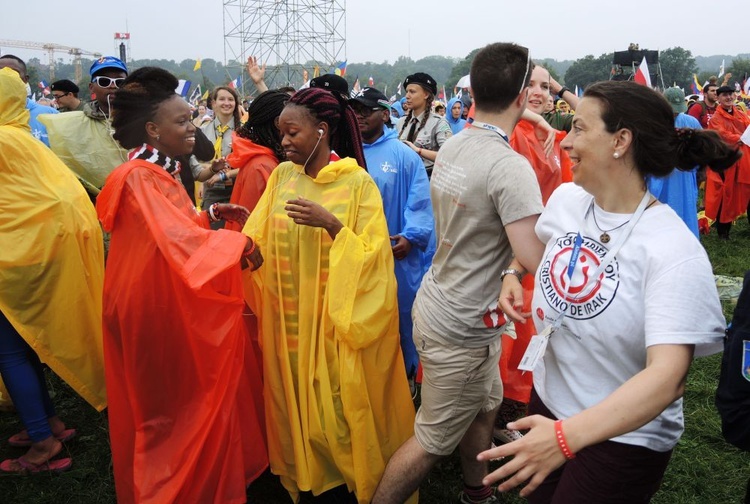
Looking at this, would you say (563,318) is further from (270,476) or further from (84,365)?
(84,365)

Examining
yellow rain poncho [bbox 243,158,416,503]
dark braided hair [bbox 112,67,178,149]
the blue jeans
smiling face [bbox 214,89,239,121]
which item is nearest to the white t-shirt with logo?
yellow rain poncho [bbox 243,158,416,503]

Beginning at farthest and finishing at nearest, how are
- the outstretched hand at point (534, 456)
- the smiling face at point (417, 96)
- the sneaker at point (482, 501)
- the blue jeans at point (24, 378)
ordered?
the smiling face at point (417, 96), the blue jeans at point (24, 378), the sneaker at point (482, 501), the outstretched hand at point (534, 456)

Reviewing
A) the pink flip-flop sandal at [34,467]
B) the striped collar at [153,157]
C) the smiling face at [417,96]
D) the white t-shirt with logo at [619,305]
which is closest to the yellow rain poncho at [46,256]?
the pink flip-flop sandal at [34,467]

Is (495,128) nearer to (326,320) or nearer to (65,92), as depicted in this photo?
(326,320)

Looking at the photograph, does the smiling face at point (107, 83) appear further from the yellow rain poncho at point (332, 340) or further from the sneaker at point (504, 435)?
the sneaker at point (504, 435)

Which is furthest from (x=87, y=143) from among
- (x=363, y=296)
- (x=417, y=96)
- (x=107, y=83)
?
(x=417, y=96)

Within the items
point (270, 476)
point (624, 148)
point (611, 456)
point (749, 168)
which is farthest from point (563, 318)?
point (749, 168)

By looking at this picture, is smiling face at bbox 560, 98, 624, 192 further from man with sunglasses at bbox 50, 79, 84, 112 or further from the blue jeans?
man with sunglasses at bbox 50, 79, 84, 112

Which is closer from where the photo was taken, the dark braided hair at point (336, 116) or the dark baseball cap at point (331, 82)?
the dark braided hair at point (336, 116)

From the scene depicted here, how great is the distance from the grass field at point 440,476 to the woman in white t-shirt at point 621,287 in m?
1.50

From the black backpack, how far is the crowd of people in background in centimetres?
5

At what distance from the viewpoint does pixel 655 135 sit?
1.81m

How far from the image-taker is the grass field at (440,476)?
10.6 ft

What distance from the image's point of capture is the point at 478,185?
2.26 meters
